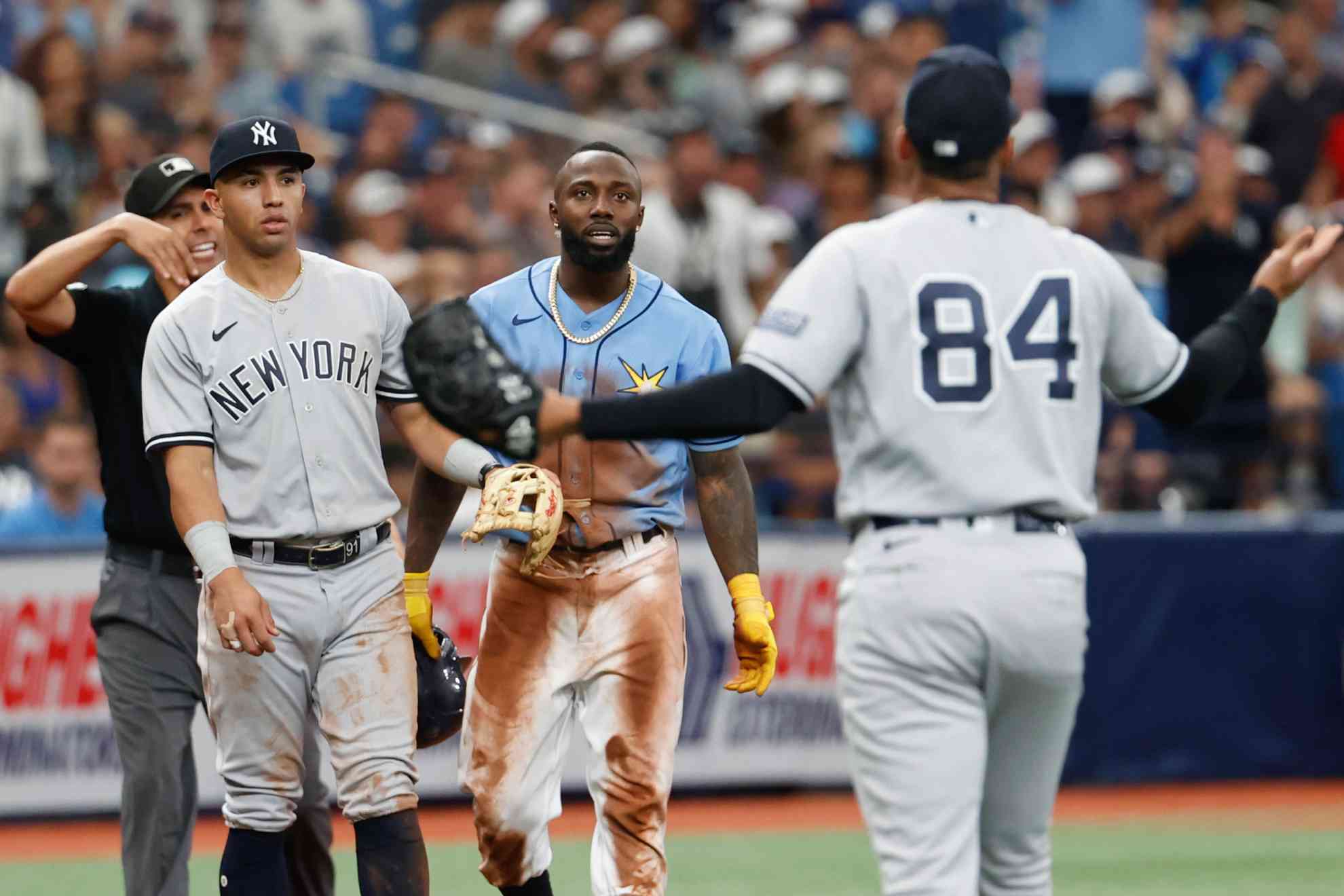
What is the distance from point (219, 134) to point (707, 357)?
1.63 meters

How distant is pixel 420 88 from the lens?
1444 centimetres

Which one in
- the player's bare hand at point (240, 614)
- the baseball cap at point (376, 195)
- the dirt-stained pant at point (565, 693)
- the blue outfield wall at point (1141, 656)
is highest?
the baseball cap at point (376, 195)

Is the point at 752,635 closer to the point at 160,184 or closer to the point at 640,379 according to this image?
the point at 640,379

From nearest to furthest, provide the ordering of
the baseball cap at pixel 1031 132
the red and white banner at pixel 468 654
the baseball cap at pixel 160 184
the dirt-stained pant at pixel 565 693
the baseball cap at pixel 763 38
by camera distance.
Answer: the dirt-stained pant at pixel 565 693 → the baseball cap at pixel 160 184 → the red and white banner at pixel 468 654 → the baseball cap at pixel 1031 132 → the baseball cap at pixel 763 38

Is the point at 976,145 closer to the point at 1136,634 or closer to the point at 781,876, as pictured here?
the point at 781,876

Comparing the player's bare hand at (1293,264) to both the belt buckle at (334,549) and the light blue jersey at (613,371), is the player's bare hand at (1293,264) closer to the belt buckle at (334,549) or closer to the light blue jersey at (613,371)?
the light blue jersey at (613,371)

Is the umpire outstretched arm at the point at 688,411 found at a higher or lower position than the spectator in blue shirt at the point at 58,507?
higher

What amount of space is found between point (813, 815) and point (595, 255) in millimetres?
5335

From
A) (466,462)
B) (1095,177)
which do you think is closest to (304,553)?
(466,462)

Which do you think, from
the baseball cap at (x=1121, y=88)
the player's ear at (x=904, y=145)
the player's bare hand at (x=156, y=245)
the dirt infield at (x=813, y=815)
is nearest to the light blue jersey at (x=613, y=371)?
the player's bare hand at (x=156, y=245)

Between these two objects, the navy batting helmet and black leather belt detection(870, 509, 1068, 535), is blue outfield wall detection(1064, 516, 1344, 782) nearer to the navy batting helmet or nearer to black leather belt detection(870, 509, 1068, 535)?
the navy batting helmet

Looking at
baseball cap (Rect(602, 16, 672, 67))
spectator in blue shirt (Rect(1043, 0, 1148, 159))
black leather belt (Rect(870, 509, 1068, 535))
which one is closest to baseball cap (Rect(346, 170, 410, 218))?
baseball cap (Rect(602, 16, 672, 67))

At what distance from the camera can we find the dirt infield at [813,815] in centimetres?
999

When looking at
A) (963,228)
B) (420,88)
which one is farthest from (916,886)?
(420,88)
